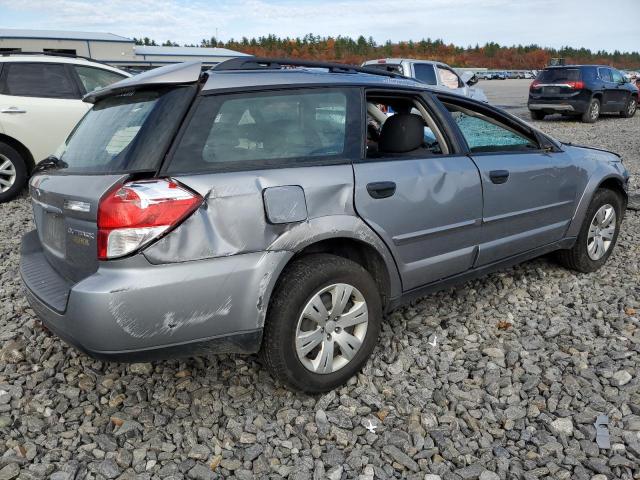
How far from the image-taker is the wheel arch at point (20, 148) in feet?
22.6

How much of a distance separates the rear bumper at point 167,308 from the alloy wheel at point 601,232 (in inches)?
122

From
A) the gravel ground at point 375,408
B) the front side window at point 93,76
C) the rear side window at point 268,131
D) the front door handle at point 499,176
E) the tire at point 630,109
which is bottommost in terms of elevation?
the gravel ground at point 375,408

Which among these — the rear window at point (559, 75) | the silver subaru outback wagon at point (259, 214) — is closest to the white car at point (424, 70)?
the rear window at point (559, 75)

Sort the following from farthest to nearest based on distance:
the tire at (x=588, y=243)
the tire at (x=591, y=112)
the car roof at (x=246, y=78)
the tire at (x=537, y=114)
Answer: the tire at (x=537, y=114), the tire at (x=591, y=112), the tire at (x=588, y=243), the car roof at (x=246, y=78)

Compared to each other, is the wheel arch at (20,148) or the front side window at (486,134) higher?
the front side window at (486,134)

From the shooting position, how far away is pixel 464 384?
3.04 metres

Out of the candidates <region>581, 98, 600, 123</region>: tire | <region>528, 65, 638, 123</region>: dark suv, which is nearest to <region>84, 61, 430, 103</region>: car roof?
<region>528, 65, 638, 123</region>: dark suv

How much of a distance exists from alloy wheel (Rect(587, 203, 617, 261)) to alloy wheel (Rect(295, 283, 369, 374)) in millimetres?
2518

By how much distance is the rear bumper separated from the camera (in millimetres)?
2299

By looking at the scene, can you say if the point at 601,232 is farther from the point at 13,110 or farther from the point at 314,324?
the point at 13,110

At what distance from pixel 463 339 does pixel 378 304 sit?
2.74 ft

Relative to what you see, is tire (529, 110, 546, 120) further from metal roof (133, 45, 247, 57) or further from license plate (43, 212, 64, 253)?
metal roof (133, 45, 247, 57)

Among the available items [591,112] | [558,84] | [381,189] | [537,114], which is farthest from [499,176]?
[537,114]

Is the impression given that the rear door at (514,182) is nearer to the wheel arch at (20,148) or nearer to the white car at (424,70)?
the wheel arch at (20,148)
